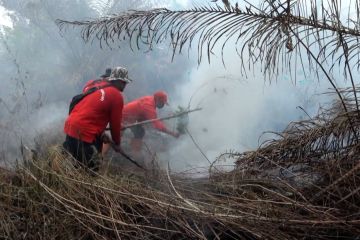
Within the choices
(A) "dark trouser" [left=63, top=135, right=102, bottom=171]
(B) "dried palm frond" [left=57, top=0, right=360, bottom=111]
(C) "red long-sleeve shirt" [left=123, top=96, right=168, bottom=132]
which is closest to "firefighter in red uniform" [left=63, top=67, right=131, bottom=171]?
(A) "dark trouser" [left=63, top=135, right=102, bottom=171]

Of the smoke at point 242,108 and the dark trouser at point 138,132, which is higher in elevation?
the smoke at point 242,108

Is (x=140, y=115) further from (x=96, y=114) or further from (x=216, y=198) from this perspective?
(x=216, y=198)

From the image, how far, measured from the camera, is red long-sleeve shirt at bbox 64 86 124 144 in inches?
187

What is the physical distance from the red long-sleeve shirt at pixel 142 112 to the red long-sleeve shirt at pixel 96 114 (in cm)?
218

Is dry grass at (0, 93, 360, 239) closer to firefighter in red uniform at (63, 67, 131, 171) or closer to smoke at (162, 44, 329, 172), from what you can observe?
firefighter in red uniform at (63, 67, 131, 171)

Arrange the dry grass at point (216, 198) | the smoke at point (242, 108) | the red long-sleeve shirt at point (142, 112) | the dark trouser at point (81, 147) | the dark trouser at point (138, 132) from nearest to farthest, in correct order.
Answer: the dry grass at point (216, 198) < the dark trouser at point (81, 147) < the red long-sleeve shirt at point (142, 112) < the dark trouser at point (138, 132) < the smoke at point (242, 108)

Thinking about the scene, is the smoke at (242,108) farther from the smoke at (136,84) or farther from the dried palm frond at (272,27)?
the dried palm frond at (272,27)

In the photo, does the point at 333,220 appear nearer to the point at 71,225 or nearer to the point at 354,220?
the point at 354,220

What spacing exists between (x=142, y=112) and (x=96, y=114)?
2.36 meters

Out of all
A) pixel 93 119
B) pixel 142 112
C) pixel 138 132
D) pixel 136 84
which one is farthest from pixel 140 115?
pixel 136 84

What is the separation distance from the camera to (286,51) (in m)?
2.91

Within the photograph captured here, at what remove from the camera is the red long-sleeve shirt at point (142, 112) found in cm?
704

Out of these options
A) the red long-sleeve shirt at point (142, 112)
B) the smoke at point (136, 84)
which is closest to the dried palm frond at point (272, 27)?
the red long-sleeve shirt at point (142, 112)

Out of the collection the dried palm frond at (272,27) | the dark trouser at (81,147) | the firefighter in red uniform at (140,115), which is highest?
the dried palm frond at (272,27)
